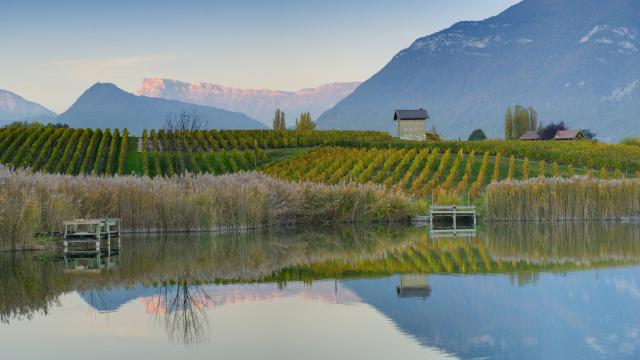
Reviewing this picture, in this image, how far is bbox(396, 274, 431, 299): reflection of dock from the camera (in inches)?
663

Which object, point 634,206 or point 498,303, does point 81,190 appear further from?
point 634,206

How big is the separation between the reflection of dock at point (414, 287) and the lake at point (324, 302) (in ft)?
0.12

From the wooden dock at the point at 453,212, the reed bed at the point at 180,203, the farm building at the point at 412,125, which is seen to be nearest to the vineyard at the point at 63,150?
the reed bed at the point at 180,203

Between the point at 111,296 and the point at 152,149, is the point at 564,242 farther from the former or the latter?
the point at 152,149

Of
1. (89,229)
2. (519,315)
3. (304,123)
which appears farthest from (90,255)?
(304,123)

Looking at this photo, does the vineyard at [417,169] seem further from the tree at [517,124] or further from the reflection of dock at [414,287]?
the tree at [517,124]

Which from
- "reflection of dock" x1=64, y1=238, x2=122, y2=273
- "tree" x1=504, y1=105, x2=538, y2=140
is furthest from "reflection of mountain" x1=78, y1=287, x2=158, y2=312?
"tree" x1=504, y1=105, x2=538, y2=140

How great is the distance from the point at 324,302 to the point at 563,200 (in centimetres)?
2560

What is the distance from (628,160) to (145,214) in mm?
44680

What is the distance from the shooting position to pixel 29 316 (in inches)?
595

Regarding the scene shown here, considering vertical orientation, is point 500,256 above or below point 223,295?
above

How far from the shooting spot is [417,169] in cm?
6181

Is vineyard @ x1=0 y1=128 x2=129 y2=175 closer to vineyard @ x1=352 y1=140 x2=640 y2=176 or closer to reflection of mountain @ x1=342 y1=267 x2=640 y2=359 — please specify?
vineyard @ x1=352 y1=140 x2=640 y2=176

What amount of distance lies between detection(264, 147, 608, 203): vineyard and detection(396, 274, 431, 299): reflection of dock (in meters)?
31.6
